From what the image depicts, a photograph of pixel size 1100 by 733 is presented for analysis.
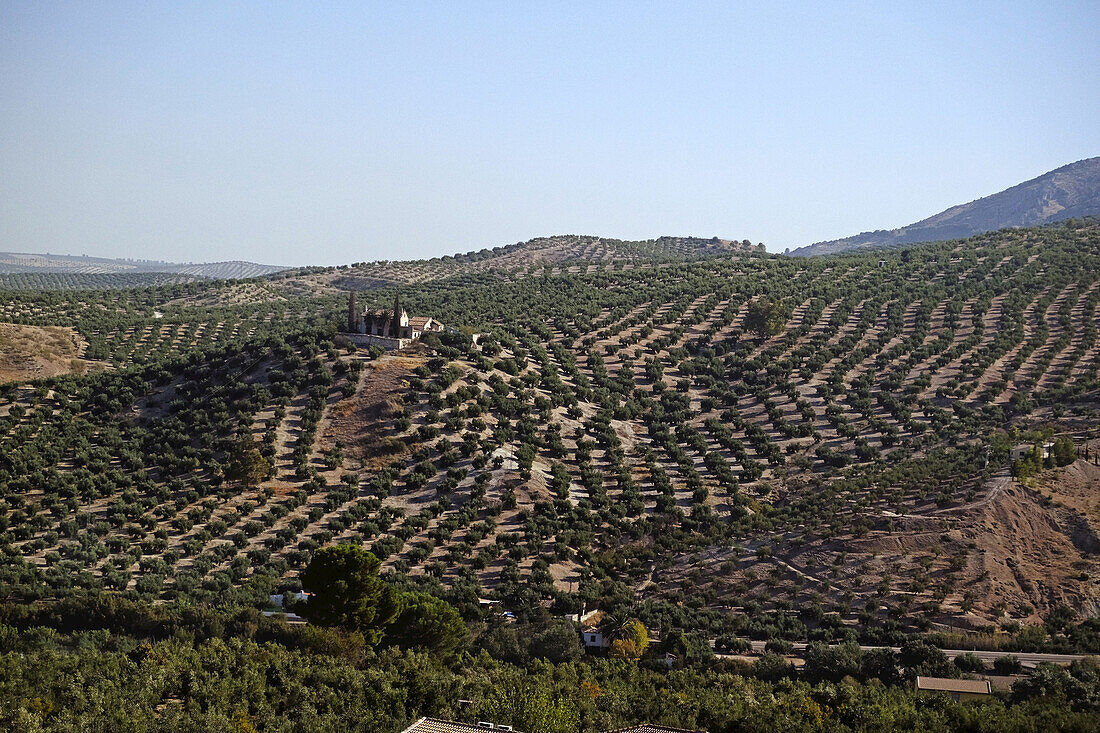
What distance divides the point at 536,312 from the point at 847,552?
47.6 metres

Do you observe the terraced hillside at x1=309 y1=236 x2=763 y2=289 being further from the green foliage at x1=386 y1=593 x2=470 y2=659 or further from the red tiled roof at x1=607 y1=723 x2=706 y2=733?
the red tiled roof at x1=607 y1=723 x2=706 y2=733

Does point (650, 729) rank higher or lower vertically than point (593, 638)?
higher

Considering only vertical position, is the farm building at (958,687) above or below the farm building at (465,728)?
below

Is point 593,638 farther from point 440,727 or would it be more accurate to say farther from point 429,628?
point 440,727

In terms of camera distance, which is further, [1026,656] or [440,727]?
[1026,656]

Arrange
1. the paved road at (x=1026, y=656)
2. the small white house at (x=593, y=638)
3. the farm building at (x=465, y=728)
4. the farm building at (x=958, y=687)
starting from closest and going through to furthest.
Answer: the farm building at (x=465, y=728) → the farm building at (x=958, y=687) → the paved road at (x=1026, y=656) → the small white house at (x=593, y=638)

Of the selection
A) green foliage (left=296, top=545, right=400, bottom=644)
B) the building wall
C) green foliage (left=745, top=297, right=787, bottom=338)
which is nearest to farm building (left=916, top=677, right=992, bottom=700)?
green foliage (left=296, top=545, right=400, bottom=644)

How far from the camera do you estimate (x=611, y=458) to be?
66.2m

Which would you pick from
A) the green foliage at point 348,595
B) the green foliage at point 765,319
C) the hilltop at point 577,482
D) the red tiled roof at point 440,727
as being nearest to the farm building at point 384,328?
the hilltop at point 577,482

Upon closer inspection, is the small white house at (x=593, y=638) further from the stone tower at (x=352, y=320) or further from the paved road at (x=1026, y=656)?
the stone tower at (x=352, y=320)

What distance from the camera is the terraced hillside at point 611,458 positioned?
162ft

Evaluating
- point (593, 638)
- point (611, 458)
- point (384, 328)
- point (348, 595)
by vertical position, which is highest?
point (384, 328)

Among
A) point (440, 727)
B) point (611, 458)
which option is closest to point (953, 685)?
point (440, 727)

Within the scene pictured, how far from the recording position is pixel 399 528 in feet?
179
